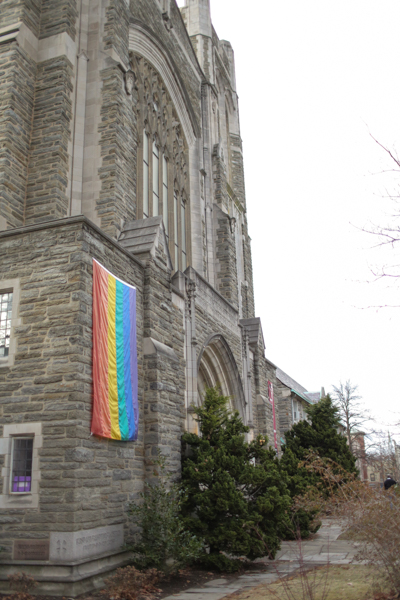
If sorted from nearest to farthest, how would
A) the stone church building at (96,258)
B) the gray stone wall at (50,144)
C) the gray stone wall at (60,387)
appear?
the gray stone wall at (60,387) → the stone church building at (96,258) → the gray stone wall at (50,144)

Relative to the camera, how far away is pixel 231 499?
9.51 m

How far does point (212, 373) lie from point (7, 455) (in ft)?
30.4

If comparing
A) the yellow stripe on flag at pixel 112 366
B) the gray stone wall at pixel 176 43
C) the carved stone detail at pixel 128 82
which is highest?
the gray stone wall at pixel 176 43

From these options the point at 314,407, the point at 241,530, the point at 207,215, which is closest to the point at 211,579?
the point at 241,530

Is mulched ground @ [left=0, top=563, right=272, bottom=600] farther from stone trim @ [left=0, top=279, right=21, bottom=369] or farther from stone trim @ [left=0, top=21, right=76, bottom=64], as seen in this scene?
stone trim @ [left=0, top=21, right=76, bottom=64]

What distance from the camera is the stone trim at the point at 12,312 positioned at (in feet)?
28.7

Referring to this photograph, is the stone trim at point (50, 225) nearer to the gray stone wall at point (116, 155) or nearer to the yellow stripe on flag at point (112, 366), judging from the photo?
the yellow stripe on flag at point (112, 366)

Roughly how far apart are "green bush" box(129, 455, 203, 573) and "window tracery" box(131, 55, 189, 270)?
8.67 metres

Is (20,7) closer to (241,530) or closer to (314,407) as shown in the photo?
(241,530)

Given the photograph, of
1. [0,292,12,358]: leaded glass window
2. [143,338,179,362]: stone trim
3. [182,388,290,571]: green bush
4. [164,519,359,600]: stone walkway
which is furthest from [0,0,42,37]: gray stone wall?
[164,519,359,600]: stone walkway

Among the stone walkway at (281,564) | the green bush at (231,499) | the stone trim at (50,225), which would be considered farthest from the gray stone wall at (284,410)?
the stone trim at (50,225)

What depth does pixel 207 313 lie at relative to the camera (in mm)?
15586

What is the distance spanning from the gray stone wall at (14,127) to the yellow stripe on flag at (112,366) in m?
3.32

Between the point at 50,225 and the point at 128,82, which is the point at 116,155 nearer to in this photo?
the point at 128,82
